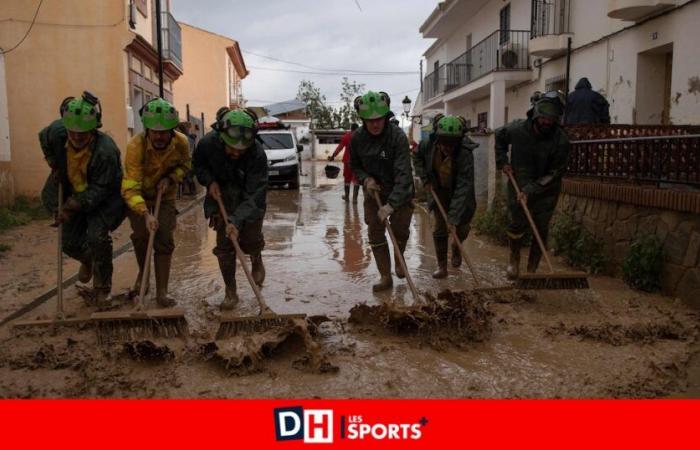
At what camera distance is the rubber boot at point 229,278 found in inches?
213

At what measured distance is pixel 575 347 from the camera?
438cm

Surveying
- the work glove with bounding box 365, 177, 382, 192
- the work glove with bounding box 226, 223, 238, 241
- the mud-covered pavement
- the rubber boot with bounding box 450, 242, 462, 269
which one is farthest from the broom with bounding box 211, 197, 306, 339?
the rubber boot with bounding box 450, 242, 462, 269

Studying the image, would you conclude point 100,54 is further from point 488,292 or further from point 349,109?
point 349,109

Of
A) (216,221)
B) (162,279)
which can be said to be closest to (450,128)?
(216,221)

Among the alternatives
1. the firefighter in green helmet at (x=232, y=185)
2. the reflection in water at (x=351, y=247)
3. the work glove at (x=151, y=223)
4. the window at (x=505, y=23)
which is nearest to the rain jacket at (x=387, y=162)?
the firefighter in green helmet at (x=232, y=185)

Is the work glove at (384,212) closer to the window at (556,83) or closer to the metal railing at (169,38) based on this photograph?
the window at (556,83)

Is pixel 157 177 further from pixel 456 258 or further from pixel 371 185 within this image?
pixel 456 258

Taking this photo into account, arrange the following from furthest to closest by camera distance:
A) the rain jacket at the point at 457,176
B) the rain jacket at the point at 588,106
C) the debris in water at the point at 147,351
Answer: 1. the rain jacket at the point at 588,106
2. the rain jacket at the point at 457,176
3. the debris in water at the point at 147,351

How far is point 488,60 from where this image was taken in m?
20.9

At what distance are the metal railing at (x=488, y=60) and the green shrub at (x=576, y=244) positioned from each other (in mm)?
12048

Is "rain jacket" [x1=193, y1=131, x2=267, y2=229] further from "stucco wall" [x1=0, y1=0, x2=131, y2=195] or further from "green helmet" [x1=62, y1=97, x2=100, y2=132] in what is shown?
"stucco wall" [x1=0, y1=0, x2=131, y2=195]

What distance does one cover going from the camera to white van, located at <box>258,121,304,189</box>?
58.3 ft

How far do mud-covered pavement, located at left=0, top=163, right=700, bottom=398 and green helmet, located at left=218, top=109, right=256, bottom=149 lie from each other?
1453 mm

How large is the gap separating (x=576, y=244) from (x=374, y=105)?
2.90 metres
